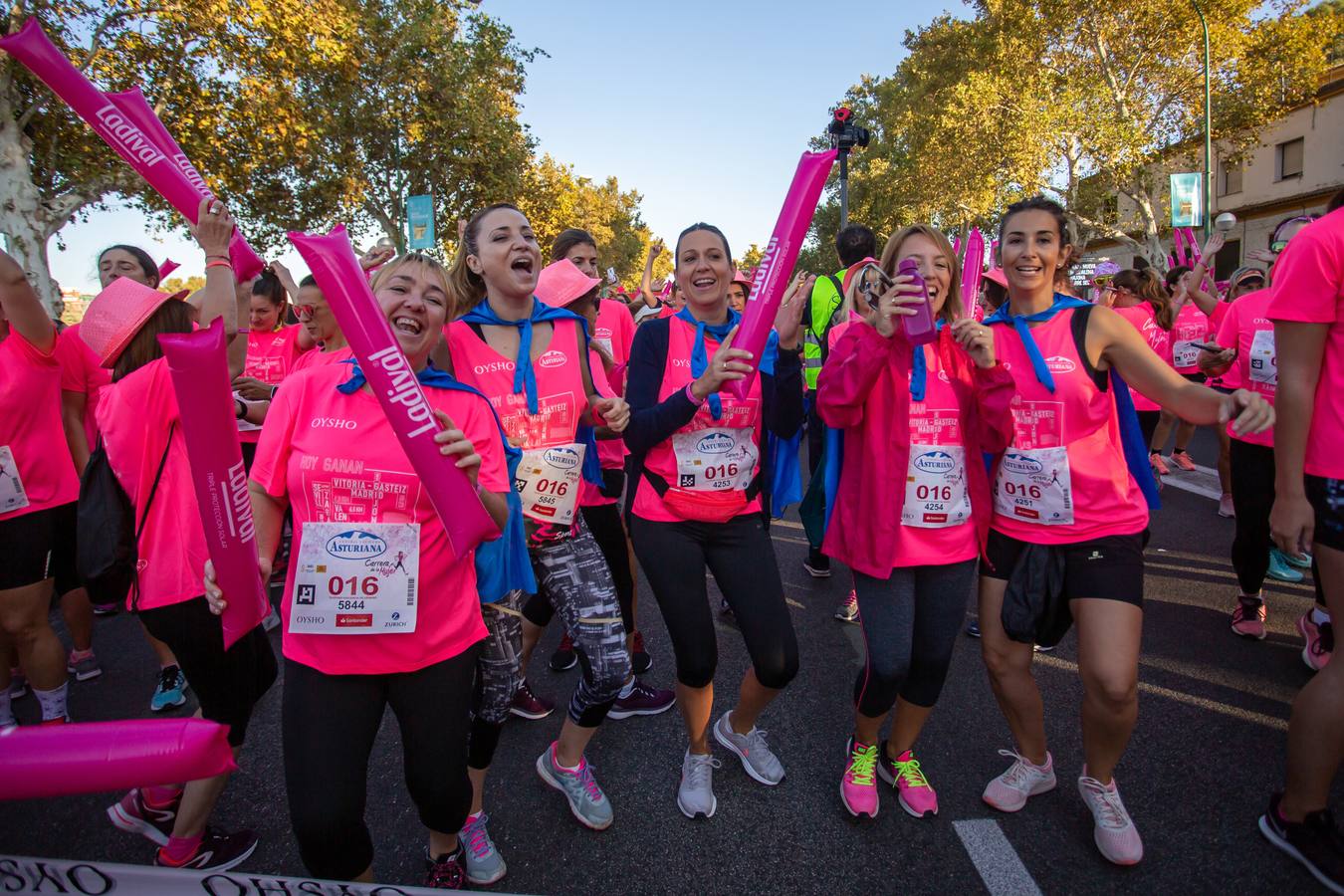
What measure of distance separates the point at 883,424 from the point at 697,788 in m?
1.58

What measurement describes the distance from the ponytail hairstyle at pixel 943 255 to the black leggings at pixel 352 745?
208 centimetres

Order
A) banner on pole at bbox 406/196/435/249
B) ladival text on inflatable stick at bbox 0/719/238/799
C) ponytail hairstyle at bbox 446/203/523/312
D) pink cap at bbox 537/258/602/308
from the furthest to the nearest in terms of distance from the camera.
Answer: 1. banner on pole at bbox 406/196/435/249
2. pink cap at bbox 537/258/602/308
3. ponytail hairstyle at bbox 446/203/523/312
4. ladival text on inflatable stick at bbox 0/719/238/799

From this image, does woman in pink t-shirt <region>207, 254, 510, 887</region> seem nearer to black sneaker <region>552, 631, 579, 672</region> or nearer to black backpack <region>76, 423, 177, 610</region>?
black backpack <region>76, 423, 177, 610</region>

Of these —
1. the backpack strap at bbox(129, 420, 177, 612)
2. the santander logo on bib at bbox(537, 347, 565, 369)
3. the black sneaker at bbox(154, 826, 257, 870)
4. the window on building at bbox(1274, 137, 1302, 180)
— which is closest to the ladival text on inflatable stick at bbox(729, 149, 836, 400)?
the santander logo on bib at bbox(537, 347, 565, 369)

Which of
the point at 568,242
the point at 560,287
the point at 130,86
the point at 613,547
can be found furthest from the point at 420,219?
the point at 613,547

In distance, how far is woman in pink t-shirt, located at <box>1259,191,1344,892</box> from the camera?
89.4 inches

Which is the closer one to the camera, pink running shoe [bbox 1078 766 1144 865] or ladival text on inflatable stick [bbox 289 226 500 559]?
ladival text on inflatable stick [bbox 289 226 500 559]

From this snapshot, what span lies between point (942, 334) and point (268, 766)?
11.2 ft

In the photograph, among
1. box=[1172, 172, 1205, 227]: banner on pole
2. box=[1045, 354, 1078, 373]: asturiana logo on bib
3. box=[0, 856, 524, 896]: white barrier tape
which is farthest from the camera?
box=[1172, 172, 1205, 227]: banner on pole

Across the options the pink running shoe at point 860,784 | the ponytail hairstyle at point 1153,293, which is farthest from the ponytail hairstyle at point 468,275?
the ponytail hairstyle at point 1153,293

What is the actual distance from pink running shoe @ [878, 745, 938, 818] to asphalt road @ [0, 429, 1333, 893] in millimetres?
47

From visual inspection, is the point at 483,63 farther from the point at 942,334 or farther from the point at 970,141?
the point at 942,334

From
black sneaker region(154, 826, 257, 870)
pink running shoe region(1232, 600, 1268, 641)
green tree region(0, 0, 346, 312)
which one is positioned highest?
green tree region(0, 0, 346, 312)

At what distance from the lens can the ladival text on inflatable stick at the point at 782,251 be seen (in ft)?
7.53
